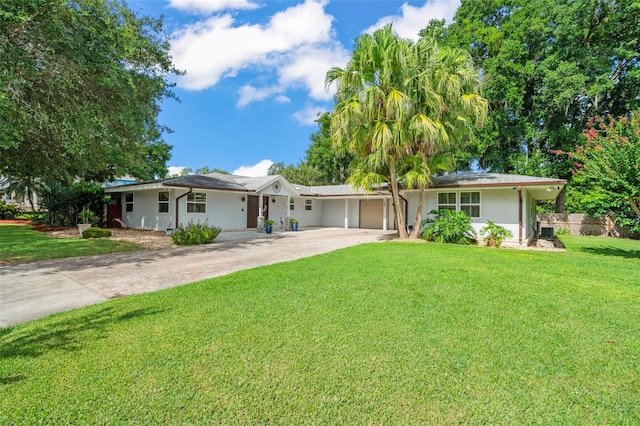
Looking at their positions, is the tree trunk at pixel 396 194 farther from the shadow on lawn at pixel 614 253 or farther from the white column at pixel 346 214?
the white column at pixel 346 214

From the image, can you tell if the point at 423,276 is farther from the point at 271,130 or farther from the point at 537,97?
the point at 271,130

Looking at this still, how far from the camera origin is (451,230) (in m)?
12.8

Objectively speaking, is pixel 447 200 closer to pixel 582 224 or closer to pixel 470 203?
pixel 470 203

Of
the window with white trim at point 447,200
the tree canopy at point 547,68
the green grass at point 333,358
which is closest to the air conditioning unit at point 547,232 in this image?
the window with white trim at point 447,200

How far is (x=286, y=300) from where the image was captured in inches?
190

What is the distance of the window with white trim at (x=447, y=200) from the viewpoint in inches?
595

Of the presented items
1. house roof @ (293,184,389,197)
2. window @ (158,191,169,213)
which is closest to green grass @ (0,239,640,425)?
window @ (158,191,169,213)

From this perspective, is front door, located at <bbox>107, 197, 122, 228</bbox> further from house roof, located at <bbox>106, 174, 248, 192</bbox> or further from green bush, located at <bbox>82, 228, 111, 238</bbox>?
green bush, located at <bbox>82, 228, 111, 238</bbox>

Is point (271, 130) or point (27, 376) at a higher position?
point (271, 130)

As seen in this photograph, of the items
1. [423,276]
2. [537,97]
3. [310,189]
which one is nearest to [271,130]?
[310,189]

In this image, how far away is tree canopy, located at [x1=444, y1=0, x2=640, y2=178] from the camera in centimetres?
1841

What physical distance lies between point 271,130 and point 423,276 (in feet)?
105

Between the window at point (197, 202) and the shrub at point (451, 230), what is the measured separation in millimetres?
11595

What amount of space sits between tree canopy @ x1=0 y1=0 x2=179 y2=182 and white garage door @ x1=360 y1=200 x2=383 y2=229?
1380 centimetres
